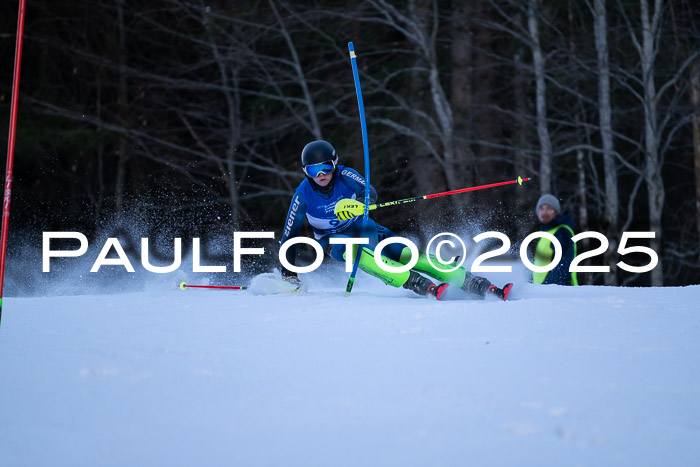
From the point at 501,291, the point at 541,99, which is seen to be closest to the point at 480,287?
the point at 501,291

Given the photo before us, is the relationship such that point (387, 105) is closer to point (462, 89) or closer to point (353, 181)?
point (462, 89)

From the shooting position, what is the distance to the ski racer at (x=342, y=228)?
581 cm

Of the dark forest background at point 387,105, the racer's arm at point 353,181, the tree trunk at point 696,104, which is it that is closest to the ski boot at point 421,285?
the racer's arm at point 353,181

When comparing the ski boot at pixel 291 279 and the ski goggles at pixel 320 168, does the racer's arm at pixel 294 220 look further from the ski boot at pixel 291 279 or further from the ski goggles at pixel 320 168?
the ski goggles at pixel 320 168

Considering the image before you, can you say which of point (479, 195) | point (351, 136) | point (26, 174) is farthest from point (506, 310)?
point (26, 174)

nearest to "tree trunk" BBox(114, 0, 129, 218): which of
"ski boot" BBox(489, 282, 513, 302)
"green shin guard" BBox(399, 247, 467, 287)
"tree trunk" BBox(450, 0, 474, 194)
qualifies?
"tree trunk" BBox(450, 0, 474, 194)

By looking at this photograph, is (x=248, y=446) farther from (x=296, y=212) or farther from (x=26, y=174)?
(x=26, y=174)

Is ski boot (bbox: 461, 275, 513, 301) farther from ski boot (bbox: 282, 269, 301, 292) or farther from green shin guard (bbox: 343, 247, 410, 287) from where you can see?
ski boot (bbox: 282, 269, 301, 292)

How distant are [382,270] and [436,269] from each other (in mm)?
472

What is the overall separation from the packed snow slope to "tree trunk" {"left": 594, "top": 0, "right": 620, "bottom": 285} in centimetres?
776

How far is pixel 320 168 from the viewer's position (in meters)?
5.94

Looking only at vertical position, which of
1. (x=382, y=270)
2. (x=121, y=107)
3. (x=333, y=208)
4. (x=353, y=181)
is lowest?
(x=382, y=270)

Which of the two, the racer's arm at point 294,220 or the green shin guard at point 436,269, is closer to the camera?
the green shin guard at point 436,269

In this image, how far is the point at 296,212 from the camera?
6.21m
